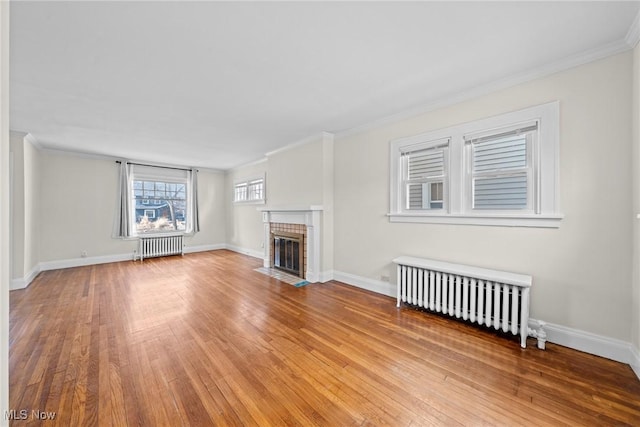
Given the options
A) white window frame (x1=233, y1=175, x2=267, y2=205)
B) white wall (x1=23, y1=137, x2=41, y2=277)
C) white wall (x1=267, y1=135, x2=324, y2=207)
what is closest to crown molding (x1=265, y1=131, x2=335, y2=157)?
white wall (x1=267, y1=135, x2=324, y2=207)

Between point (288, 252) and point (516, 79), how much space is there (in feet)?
13.2

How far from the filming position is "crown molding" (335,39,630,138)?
1.97 m

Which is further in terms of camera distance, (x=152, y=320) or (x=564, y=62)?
(x=152, y=320)

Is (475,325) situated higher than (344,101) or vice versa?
(344,101)

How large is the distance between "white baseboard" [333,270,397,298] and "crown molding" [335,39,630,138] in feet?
7.61

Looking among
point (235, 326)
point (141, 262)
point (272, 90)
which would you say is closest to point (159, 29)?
point (272, 90)

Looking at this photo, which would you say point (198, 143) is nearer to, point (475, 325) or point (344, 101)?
point (344, 101)

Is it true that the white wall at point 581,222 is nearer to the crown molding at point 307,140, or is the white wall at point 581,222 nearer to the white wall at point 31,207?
the crown molding at point 307,140

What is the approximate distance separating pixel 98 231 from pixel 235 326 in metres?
5.20

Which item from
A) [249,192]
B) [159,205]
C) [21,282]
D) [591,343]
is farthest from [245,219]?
[591,343]

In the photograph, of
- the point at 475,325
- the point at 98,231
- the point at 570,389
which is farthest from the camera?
the point at 98,231

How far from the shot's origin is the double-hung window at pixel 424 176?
2.97m

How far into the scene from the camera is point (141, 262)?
5.68 metres

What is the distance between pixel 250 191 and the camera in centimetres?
669
